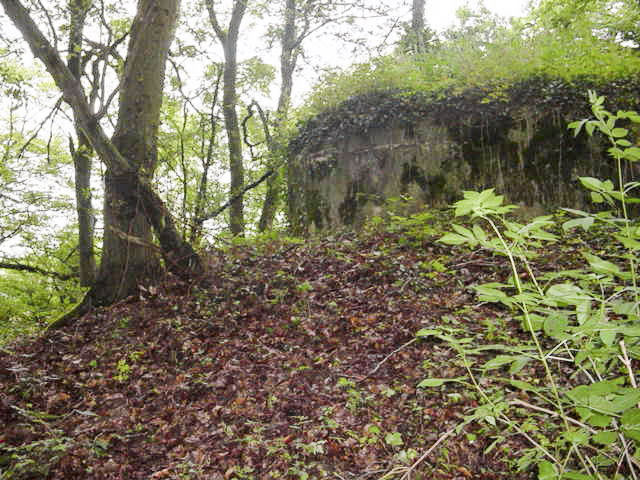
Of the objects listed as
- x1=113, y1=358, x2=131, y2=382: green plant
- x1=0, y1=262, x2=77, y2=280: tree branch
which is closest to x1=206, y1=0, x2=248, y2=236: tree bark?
x1=0, y1=262, x2=77, y2=280: tree branch

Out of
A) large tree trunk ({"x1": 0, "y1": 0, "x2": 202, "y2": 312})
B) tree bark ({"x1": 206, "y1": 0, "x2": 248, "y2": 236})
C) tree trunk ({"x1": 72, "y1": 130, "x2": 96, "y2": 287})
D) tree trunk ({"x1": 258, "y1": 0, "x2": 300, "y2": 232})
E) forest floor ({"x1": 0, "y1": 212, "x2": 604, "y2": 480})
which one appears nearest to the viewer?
forest floor ({"x1": 0, "y1": 212, "x2": 604, "y2": 480})

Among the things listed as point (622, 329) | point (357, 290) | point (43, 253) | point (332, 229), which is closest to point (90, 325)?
point (357, 290)

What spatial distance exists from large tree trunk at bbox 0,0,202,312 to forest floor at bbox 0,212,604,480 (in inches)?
14.4

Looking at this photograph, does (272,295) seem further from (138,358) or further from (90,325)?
(90,325)

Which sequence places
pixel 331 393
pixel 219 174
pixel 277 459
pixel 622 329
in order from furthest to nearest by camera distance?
pixel 219 174 < pixel 331 393 < pixel 277 459 < pixel 622 329

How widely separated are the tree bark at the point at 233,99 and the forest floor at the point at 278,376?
170 inches

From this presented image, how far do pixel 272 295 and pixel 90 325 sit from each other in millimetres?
2375

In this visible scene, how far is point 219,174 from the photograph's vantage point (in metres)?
11.0

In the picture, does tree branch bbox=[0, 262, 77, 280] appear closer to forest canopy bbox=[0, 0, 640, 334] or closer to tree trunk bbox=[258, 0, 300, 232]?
forest canopy bbox=[0, 0, 640, 334]

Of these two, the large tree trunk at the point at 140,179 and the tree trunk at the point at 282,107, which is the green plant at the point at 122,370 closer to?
the large tree trunk at the point at 140,179

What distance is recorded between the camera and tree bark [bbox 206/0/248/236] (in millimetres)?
10734

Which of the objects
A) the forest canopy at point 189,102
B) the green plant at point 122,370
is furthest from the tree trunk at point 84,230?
the green plant at point 122,370

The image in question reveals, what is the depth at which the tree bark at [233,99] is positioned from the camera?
423 inches

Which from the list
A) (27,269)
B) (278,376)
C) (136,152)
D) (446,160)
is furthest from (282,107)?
(278,376)
